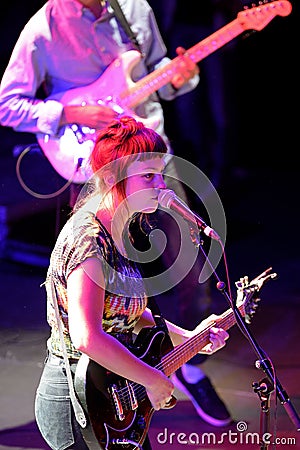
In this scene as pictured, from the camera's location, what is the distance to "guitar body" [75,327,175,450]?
2.36 m

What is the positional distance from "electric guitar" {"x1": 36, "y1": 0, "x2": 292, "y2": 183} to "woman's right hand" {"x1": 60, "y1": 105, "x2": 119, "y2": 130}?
21 millimetres

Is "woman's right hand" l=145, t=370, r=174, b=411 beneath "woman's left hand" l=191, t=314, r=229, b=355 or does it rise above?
above

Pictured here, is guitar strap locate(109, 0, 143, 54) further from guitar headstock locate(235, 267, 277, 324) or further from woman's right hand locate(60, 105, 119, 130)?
guitar headstock locate(235, 267, 277, 324)

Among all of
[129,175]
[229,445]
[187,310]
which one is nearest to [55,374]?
[129,175]

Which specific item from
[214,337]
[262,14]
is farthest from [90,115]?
[214,337]

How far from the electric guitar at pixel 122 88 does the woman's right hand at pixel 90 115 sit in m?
0.02

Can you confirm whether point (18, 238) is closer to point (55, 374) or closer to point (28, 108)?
point (28, 108)

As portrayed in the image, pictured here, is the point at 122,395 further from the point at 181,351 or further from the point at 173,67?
the point at 173,67

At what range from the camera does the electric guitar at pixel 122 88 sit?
4.23 metres

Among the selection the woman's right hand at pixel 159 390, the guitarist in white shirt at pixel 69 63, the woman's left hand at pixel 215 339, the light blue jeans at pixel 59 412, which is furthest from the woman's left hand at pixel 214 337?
the guitarist in white shirt at pixel 69 63

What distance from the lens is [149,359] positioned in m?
2.57

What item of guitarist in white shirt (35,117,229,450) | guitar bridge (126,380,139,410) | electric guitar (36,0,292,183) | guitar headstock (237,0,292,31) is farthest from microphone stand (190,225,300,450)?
guitar headstock (237,0,292,31)

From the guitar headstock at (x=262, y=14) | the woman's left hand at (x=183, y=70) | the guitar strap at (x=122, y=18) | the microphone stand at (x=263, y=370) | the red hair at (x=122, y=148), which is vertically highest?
the guitar strap at (x=122, y=18)

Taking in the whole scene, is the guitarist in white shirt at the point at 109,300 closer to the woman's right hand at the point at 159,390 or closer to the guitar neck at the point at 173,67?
the woman's right hand at the point at 159,390
